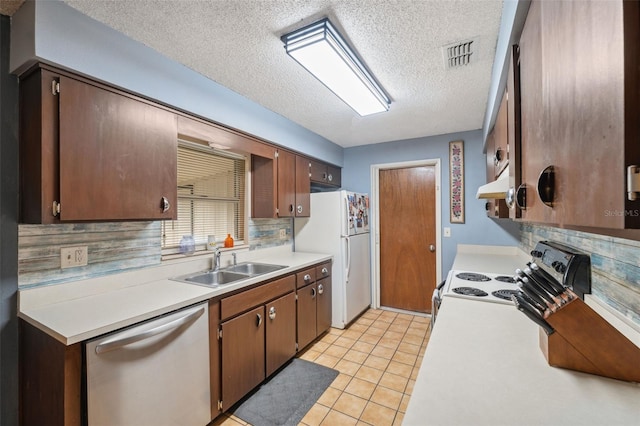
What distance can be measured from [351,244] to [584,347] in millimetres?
2430

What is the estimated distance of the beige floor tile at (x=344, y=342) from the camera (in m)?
2.79

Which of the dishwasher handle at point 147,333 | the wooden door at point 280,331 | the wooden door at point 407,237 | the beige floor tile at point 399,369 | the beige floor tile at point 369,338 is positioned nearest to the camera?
the dishwasher handle at point 147,333

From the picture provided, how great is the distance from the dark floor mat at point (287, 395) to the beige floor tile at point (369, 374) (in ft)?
0.67

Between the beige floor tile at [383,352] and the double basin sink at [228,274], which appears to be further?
the beige floor tile at [383,352]

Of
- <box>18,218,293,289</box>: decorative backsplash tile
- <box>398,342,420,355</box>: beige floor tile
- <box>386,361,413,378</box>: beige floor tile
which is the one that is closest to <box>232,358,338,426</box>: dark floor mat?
<box>386,361,413,378</box>: beige floor tile

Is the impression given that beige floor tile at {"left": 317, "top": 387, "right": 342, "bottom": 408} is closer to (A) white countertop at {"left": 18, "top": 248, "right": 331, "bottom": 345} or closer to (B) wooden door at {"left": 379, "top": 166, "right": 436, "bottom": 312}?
(A) white countertop at {"left": 18, "top": 248, "right": 331, "bottom": 345}

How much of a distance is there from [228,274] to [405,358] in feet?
5.76

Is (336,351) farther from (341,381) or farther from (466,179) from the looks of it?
(466,179)

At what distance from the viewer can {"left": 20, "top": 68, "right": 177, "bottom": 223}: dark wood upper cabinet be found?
131 cm

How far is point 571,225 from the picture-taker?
0.54 meters

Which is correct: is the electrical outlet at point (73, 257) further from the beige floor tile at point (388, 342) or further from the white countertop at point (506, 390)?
the beige floor tile at point (388, 342)

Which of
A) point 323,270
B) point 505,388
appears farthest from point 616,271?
point 323,270

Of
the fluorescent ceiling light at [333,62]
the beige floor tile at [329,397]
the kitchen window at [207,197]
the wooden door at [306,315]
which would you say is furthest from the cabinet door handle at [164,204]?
the beige floor tile at [329,397]

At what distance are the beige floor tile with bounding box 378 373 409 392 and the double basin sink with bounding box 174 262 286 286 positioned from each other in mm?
1208
